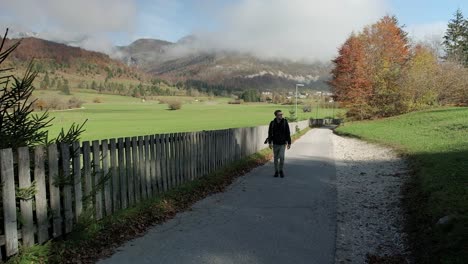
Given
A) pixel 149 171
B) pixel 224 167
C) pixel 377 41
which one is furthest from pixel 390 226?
pixel 377 41

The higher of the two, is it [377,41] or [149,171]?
[377,41]

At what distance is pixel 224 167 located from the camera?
12.8 meters

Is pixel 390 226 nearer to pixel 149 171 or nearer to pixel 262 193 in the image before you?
pixel 262 193

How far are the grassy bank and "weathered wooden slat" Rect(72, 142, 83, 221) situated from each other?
6.2 inches

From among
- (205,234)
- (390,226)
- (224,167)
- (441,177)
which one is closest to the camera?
(205,234)

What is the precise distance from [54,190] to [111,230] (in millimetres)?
1098

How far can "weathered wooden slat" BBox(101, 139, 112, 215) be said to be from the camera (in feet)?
21.1

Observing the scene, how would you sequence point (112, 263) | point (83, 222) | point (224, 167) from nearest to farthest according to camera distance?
point (112, 263)
point (83, 222)
point (224, 167)

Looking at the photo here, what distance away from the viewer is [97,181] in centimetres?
630

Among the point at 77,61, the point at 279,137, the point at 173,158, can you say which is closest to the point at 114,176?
the point at 173,158

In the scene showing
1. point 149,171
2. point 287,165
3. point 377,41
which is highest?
point 377,41

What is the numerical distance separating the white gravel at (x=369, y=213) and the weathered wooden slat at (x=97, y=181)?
3487mm

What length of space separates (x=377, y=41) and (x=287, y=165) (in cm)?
4293

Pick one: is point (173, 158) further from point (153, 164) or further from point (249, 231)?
point (249, 231)
